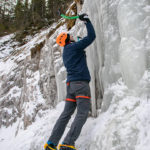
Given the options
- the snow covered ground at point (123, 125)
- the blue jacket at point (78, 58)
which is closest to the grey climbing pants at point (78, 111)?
the blue jacket at point (78, 58)

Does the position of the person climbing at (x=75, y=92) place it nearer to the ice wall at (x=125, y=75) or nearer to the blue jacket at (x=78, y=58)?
the blue jacket at (x=78, y=58)

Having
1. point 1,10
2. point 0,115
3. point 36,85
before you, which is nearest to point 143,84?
point 36,85

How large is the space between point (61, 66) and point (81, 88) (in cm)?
346

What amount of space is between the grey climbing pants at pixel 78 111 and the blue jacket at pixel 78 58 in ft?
0.35

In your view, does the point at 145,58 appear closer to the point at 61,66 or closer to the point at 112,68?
the point at 112,68

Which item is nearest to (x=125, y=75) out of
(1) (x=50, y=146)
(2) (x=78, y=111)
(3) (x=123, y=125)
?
(3) (x=123, y=125)

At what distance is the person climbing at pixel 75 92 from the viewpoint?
213cm

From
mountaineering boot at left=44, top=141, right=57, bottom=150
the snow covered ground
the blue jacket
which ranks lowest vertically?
mountaineering boot at left=44, top=141, right=57, bottom=150

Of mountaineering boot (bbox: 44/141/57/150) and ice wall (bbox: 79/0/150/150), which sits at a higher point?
ice wall (bbox: 79/0/150/150)

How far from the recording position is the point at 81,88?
2305 millimetres

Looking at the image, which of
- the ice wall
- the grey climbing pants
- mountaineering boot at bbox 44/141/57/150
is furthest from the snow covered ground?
mountaineering boot at bbox 44/141/57/150

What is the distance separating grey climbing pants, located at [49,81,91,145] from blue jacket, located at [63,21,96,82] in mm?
105

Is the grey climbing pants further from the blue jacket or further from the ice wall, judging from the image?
the ice wall

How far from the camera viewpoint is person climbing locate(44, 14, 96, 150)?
2126mm
